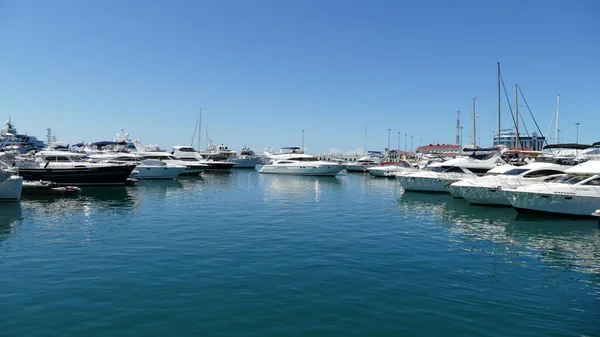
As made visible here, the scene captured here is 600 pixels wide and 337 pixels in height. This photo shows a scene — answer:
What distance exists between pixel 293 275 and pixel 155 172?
4281cm

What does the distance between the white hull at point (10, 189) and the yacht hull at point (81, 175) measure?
1144 centimetres

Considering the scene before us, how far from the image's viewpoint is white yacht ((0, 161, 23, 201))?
25.3 meters

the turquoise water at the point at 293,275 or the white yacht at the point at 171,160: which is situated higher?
the white yacht at the point at 171,160

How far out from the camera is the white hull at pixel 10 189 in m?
25.3

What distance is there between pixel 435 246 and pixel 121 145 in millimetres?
60969

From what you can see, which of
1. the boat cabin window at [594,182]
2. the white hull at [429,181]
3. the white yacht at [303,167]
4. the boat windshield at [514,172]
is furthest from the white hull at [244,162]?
the boat cabin window at [594,182]

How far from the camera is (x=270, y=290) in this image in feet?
35.4

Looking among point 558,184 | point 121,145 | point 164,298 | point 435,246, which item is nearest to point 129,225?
point 164,298

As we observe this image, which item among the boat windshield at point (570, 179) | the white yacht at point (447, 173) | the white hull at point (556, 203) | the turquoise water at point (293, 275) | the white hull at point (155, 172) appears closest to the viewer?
the turquoise water at point (293, 275)

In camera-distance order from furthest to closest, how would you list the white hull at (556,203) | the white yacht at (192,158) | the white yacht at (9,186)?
the white yacht at (192,158)
the white yacht at (9,186)
the white hull at (556,203)

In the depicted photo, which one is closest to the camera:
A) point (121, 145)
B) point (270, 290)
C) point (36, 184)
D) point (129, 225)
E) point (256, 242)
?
point (270, 290)

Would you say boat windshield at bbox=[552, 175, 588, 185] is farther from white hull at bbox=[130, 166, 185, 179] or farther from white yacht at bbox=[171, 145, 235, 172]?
white yacht at bbox=[171, 145, 235, 172]

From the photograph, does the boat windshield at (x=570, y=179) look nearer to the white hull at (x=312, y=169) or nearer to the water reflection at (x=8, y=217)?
the water reflection at (x=8, y=217)

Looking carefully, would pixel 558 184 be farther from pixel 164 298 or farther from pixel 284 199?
pixel 164 298
